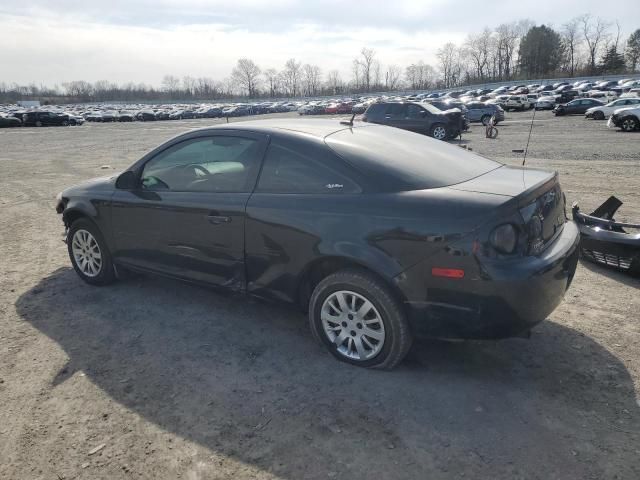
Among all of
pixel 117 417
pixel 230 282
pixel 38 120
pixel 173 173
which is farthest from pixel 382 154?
pixel 38 120

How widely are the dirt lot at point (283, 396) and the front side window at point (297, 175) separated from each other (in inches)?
46.8

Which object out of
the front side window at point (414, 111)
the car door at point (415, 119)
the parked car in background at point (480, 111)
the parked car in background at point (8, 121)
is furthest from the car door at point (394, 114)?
the parked car in background at point (8, 121)

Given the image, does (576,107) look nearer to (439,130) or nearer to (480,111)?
(480,111)

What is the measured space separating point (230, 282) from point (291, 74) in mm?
152392

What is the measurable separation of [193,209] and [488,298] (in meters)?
2.33

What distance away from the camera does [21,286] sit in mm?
4969

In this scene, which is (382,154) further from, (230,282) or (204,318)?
(204,318)

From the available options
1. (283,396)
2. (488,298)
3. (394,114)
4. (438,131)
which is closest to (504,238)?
(488,298)

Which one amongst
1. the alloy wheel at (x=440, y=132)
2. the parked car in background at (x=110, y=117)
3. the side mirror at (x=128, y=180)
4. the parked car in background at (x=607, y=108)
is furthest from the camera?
the parked car in background at (x=110, y=117)

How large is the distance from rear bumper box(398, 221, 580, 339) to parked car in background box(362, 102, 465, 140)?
54.6 feet

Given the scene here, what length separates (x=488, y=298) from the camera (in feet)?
9.14

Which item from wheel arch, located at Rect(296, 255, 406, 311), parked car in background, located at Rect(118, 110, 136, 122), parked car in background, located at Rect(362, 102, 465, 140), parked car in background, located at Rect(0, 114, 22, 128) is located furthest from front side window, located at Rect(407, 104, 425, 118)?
parked car in background, located at Rect(118, 110, 136, 122)

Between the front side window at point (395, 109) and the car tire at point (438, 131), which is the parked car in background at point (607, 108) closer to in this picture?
the car tire at point (438, 131)

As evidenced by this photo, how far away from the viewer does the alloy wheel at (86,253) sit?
15.7ft
